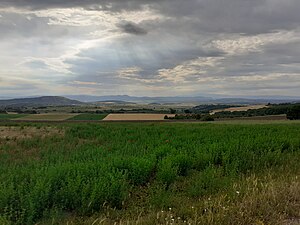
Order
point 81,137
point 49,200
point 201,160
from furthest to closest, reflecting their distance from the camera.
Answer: point 81,137 → point 201,160 → point 49,200

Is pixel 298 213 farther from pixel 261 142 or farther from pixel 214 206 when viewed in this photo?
pixel 261 142

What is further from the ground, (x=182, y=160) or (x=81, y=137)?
(x=182, y=160)

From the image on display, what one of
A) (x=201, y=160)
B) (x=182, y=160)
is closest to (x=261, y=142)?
(x=201, y=160)

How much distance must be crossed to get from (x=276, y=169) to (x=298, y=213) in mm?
4038

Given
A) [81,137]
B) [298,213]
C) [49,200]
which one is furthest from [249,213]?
[81,137]

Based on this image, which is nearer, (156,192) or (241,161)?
(156,192)

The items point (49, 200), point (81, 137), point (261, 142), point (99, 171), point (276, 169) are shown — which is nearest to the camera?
point (49, 200)

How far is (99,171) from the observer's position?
7367 millimetres

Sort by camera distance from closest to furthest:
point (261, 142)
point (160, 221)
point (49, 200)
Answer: point (160, 221) → point (49, 200) → point (261, 142)

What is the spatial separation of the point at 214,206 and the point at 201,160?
433cm

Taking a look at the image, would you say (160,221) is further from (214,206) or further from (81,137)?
(81,137)

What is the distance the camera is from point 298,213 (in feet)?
16.2

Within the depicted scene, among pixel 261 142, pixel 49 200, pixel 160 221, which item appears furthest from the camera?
pixel 261 142

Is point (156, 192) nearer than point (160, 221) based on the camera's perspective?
No
